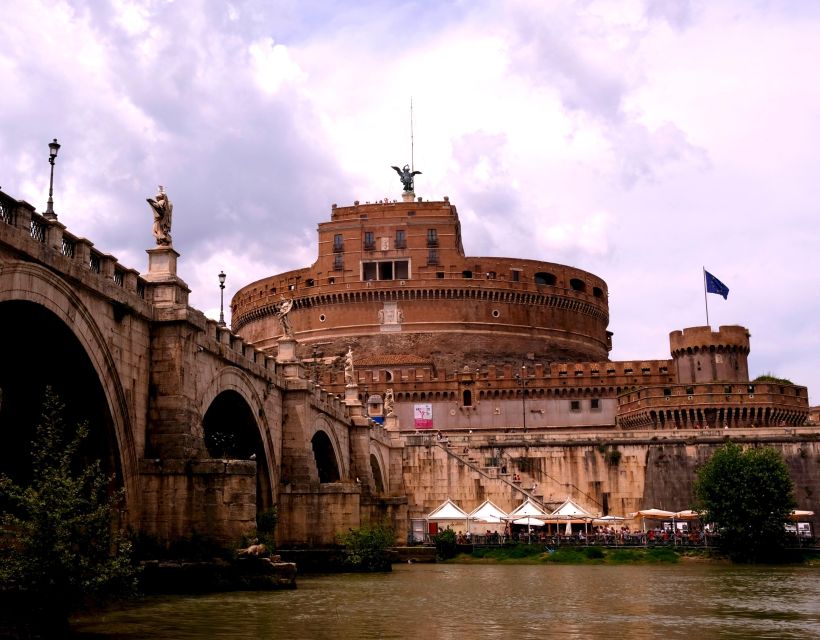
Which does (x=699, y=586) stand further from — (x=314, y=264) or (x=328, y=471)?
(x=314, y=264)

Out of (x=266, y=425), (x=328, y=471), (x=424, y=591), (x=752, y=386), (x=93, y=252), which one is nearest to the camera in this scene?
(x=93, y=252)

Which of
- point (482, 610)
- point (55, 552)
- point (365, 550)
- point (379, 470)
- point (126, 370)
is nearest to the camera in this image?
point (55, 552)

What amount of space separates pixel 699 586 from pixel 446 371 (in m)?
61.7

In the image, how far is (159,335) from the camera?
→ 24250 mm

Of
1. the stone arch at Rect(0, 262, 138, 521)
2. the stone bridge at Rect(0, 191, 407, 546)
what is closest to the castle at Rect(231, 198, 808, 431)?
the stone bridge at Rect(0, 191, 407, 546)

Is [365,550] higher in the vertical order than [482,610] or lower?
higher

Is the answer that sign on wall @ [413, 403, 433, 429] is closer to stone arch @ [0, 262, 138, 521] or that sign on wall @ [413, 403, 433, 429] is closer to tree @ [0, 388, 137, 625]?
stone arch @ [0, 262, 138, 521]

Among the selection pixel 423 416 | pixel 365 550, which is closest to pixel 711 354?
pixel 423 416

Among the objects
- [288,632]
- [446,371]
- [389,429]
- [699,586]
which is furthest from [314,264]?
[288,632]

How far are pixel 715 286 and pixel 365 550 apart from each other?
49.6m

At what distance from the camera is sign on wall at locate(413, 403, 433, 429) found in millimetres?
82750

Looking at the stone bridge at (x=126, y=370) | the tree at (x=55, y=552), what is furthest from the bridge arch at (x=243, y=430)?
the tree at (x=55, y=552)

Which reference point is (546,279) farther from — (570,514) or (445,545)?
(445,545)

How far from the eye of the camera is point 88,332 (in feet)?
68.2
